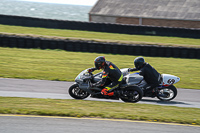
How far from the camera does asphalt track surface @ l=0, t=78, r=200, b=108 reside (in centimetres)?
1009

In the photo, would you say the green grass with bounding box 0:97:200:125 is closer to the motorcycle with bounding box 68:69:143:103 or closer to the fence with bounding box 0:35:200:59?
the motorcycle with bounding box 68:69:143:103

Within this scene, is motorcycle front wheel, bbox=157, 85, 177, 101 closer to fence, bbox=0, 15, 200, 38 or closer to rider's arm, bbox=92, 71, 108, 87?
rider's arm, bbox=92, 71, 108, 87

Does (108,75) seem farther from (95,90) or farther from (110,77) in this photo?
(95,90)

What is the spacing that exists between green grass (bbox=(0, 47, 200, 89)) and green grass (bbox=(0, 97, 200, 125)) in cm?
394

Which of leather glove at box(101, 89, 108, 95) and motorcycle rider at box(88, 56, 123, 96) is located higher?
motorcycle rider at box(88, 56, 123, 96)

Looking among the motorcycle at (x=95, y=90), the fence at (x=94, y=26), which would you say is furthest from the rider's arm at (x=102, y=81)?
the fence at (x=94, y=26)

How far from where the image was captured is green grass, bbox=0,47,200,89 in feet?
44.3

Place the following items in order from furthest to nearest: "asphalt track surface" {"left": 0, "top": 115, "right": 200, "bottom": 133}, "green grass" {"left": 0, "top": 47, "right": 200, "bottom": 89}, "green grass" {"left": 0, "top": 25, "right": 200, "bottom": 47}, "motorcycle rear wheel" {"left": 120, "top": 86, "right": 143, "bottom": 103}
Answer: "green grass" {"left": 0, "top": 25, "right": 200, "bottom": 47} < "green grass" {"left": 0, "top": 47, "right": 200, "bottom": 89} < "motorcycle rear wheel" {"left": 120, "top": 86, "right": 143, "bottom": 103} < "asphalt track surface" {"left": 0, "top": 115, "right": 200, "bottom": 133}

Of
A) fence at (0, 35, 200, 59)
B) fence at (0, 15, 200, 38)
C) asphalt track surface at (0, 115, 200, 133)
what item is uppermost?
fence at (0, 15, 200, 38)

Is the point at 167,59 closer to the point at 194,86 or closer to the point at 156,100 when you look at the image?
the point at 194,86

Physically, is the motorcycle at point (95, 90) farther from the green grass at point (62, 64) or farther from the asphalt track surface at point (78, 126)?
the green grass at point (62, 64)

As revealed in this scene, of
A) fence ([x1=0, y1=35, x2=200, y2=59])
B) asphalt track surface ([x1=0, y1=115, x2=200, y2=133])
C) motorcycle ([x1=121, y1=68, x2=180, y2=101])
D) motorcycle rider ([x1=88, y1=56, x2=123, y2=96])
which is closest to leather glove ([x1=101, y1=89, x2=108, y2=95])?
motorcycle rider ([x1=88, y1=56, x2=123, y2=96])

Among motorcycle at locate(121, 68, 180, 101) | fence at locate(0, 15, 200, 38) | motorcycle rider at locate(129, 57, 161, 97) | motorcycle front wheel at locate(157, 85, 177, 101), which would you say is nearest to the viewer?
motorcycle rider at locate(129, 57, 161, 97)

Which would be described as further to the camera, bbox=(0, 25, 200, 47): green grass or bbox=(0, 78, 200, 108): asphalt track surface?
bbox=(0, 25, 200, 47): green grass
